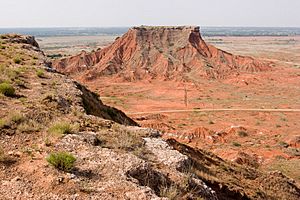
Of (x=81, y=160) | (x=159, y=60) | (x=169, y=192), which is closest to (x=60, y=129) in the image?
(x=81, y=160)

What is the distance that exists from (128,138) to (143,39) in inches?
2974

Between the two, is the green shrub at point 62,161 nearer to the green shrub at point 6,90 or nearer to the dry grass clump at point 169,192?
the dry grass clump at point 169,192

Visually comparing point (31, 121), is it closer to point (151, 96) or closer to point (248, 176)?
point (248, 176)

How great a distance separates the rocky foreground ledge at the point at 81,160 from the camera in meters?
5.92

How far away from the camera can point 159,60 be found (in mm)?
77688

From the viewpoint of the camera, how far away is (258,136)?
33906mm

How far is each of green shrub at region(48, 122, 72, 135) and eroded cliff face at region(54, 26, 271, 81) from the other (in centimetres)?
6064

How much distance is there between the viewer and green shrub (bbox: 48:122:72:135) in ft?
26.7

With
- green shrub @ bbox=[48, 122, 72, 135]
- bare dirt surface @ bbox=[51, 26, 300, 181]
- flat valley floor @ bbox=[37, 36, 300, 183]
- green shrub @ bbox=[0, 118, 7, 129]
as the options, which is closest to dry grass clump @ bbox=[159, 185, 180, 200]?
green shrub @ bbox=[48, 122, 72, 135]

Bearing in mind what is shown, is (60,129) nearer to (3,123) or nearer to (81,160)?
(3,123)

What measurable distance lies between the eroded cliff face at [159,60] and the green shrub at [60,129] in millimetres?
60640

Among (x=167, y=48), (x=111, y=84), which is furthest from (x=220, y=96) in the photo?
(x=167, y=48)

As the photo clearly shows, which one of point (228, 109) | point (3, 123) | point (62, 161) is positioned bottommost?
point (228, 109)

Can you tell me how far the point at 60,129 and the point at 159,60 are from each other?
7024 cm
